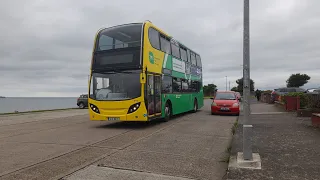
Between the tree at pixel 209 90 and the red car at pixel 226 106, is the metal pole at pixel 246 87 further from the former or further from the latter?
the tree at pixel 209 90

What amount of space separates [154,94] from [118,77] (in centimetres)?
177

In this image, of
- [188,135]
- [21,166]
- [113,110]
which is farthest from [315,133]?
[21,166]

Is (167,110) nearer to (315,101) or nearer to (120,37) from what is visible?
(120,37)

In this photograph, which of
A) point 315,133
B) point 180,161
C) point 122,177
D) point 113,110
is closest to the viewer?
point 122,177

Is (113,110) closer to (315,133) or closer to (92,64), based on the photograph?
(92,64)

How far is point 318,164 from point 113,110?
769cm

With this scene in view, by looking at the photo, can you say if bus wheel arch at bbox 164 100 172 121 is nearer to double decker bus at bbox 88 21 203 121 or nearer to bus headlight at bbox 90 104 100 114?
double decker bus at bbox 88 21 203 121

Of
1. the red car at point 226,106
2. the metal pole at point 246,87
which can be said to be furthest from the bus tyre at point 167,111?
the metal pole at point 246,87

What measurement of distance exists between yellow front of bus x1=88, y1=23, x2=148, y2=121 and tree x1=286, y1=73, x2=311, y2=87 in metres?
97.5

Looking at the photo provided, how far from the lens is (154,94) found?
40.3 ft

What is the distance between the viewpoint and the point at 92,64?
476 inches

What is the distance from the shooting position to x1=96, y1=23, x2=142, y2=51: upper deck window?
38.1 ft

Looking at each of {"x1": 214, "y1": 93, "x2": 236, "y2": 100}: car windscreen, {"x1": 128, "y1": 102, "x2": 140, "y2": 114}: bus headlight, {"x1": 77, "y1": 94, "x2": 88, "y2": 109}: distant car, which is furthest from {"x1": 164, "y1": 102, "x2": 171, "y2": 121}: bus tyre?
{"x1": 77, "y1": 94, "x2": 88, "y2": 109}: distant car

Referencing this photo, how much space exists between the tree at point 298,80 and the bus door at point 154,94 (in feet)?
315
